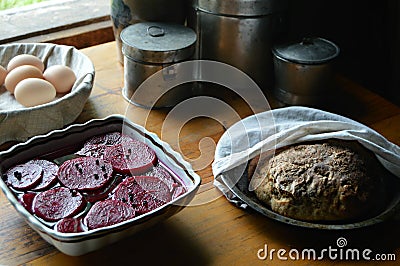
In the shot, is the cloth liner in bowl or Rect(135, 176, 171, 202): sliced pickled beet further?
the cloth liner in bowl

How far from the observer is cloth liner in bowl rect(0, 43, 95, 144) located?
0.85 metres

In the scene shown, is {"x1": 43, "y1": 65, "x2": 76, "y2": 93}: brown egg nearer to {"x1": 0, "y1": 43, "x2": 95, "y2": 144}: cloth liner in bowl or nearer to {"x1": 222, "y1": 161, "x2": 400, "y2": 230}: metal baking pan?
{"x1": 0, "y1": 43, "x2": 95, "y2": 144}: cloth liner in bowl

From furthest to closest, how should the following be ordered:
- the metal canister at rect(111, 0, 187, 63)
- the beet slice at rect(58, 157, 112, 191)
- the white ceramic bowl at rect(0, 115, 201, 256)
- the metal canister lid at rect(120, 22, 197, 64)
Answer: the metal canister at rect(111, 0, 187, 63), the metal canister lid at rect(120, 22, 197, 64), the beet slice at rect(58, 157, 112, 191), the white ceramic bowl at rect(0, 115, 201, 256)

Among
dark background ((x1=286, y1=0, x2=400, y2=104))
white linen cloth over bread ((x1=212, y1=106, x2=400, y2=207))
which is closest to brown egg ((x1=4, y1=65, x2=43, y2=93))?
white linen cloth over bread ((x1=212, y1=106, x2=400, y2=207))

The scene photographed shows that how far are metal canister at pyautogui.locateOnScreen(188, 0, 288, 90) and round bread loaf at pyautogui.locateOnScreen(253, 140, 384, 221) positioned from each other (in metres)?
0.31

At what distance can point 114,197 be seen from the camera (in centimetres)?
71

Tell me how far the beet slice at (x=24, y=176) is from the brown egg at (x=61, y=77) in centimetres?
26

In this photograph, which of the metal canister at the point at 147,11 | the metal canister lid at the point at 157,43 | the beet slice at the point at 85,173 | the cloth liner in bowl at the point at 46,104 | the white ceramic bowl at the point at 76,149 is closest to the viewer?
the white ceramic bowl at the point at 76,149

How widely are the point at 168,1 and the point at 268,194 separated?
487 millimetres

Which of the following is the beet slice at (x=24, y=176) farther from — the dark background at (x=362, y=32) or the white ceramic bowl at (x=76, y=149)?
the dark background at (x=362, y=32)

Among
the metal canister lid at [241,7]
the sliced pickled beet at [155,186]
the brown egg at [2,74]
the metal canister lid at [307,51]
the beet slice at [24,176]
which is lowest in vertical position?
the brown egg at [2,74]

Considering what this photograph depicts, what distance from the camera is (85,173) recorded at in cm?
75

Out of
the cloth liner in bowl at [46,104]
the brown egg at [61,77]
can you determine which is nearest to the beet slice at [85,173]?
the cloth liner in bowl at [46,104]

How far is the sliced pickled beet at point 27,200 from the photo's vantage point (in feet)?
2.22
